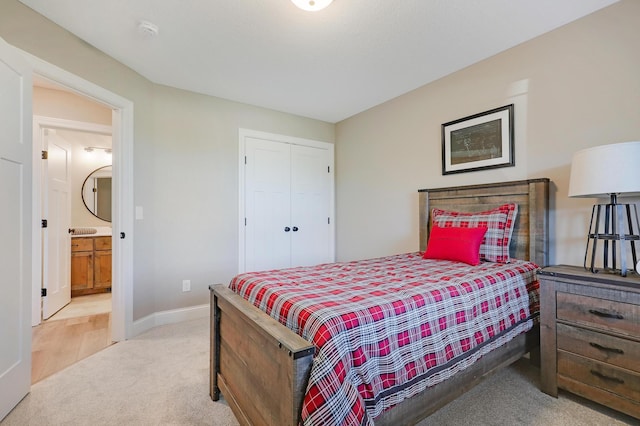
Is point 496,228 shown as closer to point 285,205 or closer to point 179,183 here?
point 285,205

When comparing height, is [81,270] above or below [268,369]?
below

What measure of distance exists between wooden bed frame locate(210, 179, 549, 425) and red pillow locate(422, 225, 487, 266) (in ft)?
1.23

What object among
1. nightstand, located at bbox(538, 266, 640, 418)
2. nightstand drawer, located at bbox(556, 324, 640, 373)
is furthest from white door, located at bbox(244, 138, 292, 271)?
nightstand drawer, located at bbox(556, 324, 640, 373)

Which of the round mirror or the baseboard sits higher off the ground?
the round mirror

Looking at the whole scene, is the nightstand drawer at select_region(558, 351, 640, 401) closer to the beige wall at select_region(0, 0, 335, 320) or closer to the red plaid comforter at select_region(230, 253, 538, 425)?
the red plaid comforter at select_region(230, 253, 538, 425)

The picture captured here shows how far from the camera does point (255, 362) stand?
130 centimetres

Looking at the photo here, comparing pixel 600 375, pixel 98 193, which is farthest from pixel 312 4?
pixel 98 193

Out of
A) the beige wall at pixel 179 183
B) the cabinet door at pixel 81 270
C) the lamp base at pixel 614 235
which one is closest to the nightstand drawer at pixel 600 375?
the lamp base at pixel 614 235

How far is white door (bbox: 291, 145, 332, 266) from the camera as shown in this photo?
4016 millimetres

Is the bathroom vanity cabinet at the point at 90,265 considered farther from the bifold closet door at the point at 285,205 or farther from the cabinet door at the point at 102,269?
the bifold closet door at the point at 285,205

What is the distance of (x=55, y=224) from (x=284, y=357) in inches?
146

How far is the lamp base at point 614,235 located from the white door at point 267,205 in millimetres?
2955

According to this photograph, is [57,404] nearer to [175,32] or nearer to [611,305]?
[175,32]

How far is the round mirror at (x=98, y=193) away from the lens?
15.5ft
